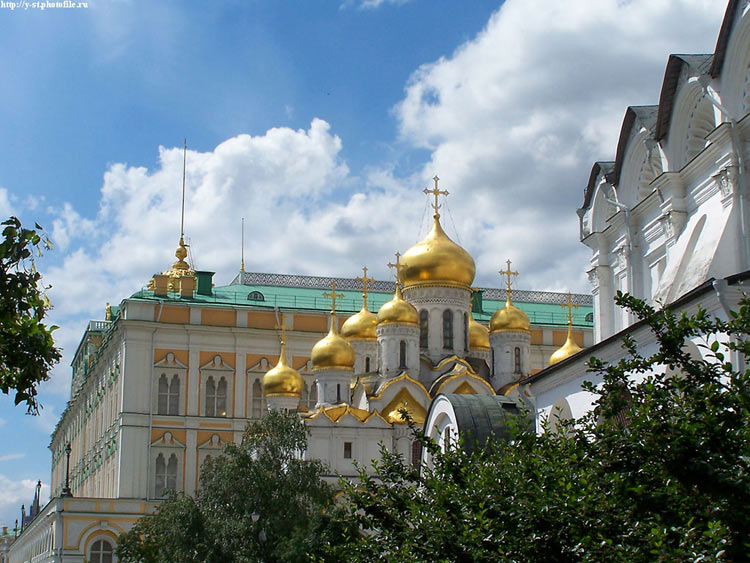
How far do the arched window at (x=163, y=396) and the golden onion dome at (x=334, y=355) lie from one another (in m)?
10.2

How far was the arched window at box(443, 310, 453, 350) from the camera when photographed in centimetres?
5075

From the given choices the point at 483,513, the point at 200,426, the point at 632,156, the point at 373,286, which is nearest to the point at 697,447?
the point at 483,513

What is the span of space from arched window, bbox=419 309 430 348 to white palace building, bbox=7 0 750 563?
9cm

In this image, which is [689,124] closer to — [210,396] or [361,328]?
[361,328]

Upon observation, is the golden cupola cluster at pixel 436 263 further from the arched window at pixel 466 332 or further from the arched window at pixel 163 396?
the arched window at pixel 163 396

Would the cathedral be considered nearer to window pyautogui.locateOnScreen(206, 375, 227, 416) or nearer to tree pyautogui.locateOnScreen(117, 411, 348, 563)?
window pyautogui.locateOnScreen(206, 375, 227, 416)

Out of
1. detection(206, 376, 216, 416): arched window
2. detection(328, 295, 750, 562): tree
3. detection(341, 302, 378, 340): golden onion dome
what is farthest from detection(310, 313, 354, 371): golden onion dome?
detection(328, 295, 750, 562): tree

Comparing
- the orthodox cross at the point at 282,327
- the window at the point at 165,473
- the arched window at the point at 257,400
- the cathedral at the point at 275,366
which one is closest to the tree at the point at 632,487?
the cathedral at the point at 275,366

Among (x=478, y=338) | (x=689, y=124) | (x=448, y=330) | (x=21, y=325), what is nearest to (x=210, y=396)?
(x=448, y=330)

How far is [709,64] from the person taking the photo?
2312 cm

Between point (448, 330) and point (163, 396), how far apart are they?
50.2ft

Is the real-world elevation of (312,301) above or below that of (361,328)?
above

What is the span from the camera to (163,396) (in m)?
56.9

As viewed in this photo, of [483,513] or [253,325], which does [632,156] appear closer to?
[483,513]
